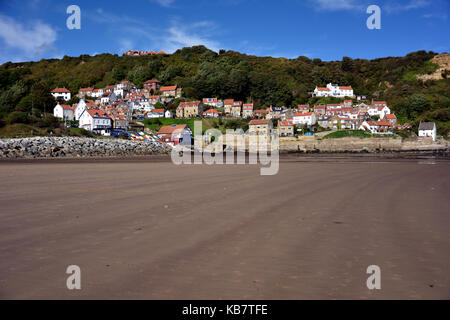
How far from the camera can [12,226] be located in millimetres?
5258

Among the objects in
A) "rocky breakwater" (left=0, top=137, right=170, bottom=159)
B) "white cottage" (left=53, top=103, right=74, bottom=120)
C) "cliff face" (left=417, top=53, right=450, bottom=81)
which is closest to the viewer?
"rocky breakwater" (left=0, top=137, right=170, bottom=159)

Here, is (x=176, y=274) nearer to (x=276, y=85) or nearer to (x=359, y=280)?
(x=359, y=280)

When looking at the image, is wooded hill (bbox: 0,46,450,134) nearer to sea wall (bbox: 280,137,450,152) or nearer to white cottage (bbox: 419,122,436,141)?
white cottage (bbox: 419,122,436,141)

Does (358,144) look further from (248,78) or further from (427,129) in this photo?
(248,78)

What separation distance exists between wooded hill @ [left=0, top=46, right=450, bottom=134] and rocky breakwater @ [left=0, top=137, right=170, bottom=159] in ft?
160

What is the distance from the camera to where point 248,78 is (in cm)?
12662

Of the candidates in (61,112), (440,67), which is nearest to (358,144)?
(61,112)

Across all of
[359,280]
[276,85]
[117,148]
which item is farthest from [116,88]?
[359,280]

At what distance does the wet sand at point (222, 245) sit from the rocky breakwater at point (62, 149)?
21.0 meters

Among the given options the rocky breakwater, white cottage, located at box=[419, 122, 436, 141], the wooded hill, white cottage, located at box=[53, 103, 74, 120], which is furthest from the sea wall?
white cottage, located at box=[53, 103, 74, 120]

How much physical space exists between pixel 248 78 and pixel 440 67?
96.1 metres

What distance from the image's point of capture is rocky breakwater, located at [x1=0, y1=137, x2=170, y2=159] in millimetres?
26461
